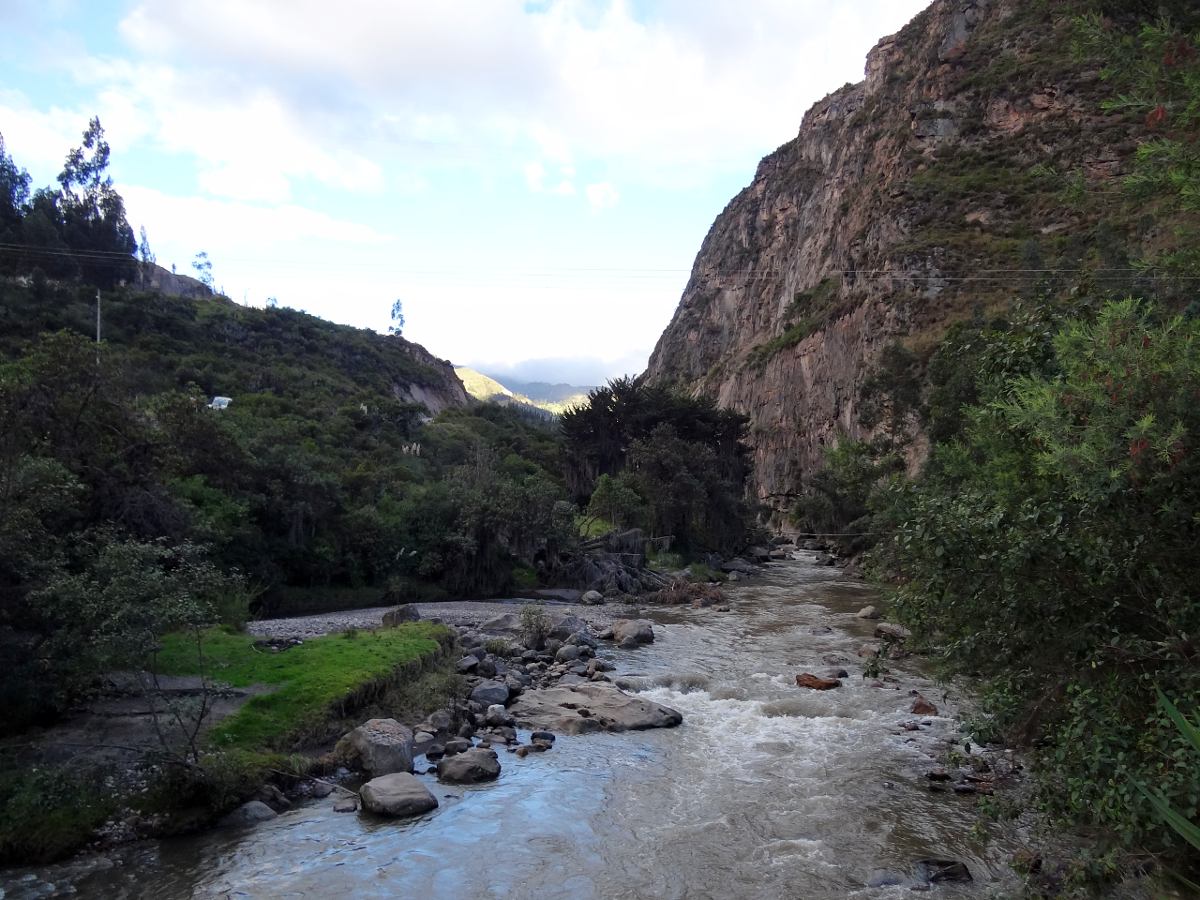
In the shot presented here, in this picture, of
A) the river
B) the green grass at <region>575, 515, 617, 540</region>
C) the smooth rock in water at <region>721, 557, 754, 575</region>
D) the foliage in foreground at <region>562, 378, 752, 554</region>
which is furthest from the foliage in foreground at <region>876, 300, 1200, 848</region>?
the smooth rock in water at <region>721, 557, 754, 575</region>

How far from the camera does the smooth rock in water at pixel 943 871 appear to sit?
9.40 metres

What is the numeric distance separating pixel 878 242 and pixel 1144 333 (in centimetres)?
6870

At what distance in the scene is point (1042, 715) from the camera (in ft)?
25.5

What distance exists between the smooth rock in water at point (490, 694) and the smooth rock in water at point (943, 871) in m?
9.62

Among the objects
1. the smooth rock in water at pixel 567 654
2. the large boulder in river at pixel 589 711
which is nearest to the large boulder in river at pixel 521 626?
the smooth rock in water at pixel 567 654

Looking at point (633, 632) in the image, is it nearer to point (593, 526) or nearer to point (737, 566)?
A: point (593, 526)

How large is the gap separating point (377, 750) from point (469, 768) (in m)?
1.55

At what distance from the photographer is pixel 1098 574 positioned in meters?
6.91

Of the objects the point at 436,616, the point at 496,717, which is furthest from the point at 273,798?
the point at 436,616

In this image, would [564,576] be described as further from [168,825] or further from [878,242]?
[878,242]

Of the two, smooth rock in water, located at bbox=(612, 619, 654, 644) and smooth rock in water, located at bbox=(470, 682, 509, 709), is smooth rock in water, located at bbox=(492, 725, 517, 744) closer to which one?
smooth rock in water, located at bbox=(470, 682, 509, 709)

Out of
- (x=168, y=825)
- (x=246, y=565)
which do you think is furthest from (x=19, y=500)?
(x=246, y=565)

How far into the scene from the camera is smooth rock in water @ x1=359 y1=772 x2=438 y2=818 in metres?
11.4

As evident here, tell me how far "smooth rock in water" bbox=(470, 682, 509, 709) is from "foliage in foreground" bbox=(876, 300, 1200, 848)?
11407 mm
